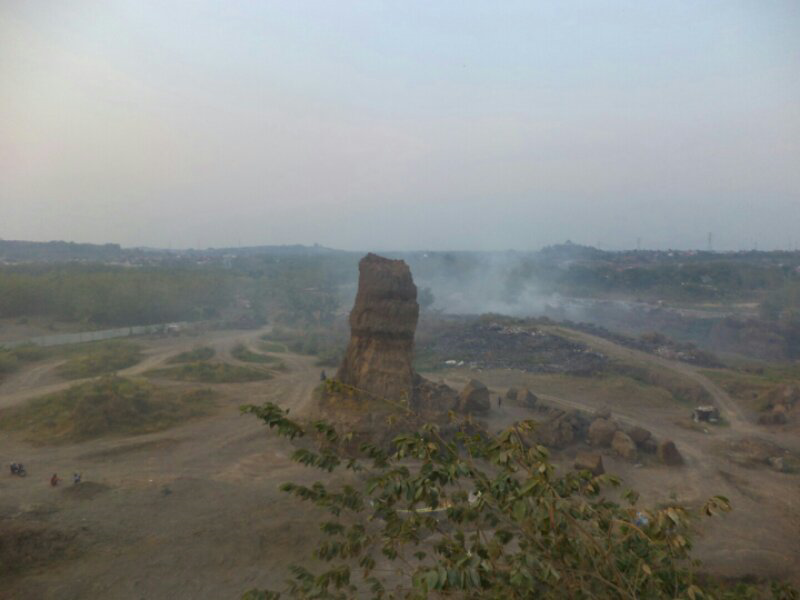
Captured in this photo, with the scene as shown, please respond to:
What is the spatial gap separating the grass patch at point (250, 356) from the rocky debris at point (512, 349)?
973 cm

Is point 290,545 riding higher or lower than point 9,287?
lower

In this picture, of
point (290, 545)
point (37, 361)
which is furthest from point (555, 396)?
point (37, 361)

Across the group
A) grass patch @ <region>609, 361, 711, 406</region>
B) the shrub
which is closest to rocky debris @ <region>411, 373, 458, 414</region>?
grass patch @ <region>609, 361, 711, 406</region>

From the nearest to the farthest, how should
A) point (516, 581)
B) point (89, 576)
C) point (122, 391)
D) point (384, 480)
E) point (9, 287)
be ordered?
1. point (516, 581)
2. point (384, 480)
3. point (89, 576)
4. point (122, 391)
5. point (9, 287)

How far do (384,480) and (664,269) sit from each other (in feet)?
273

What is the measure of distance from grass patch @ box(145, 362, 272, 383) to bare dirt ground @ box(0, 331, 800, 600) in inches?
212

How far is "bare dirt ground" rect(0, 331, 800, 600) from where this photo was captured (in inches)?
367

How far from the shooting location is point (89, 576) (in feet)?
30.0

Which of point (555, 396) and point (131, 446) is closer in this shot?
point (131, 446)

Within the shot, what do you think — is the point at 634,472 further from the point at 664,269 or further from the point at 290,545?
the point at 664,269

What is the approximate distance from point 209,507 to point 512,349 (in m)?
24.3

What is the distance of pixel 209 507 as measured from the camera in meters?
12.0

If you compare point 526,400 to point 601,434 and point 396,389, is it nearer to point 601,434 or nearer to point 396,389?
point 601,434

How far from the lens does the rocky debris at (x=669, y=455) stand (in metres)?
16.1
